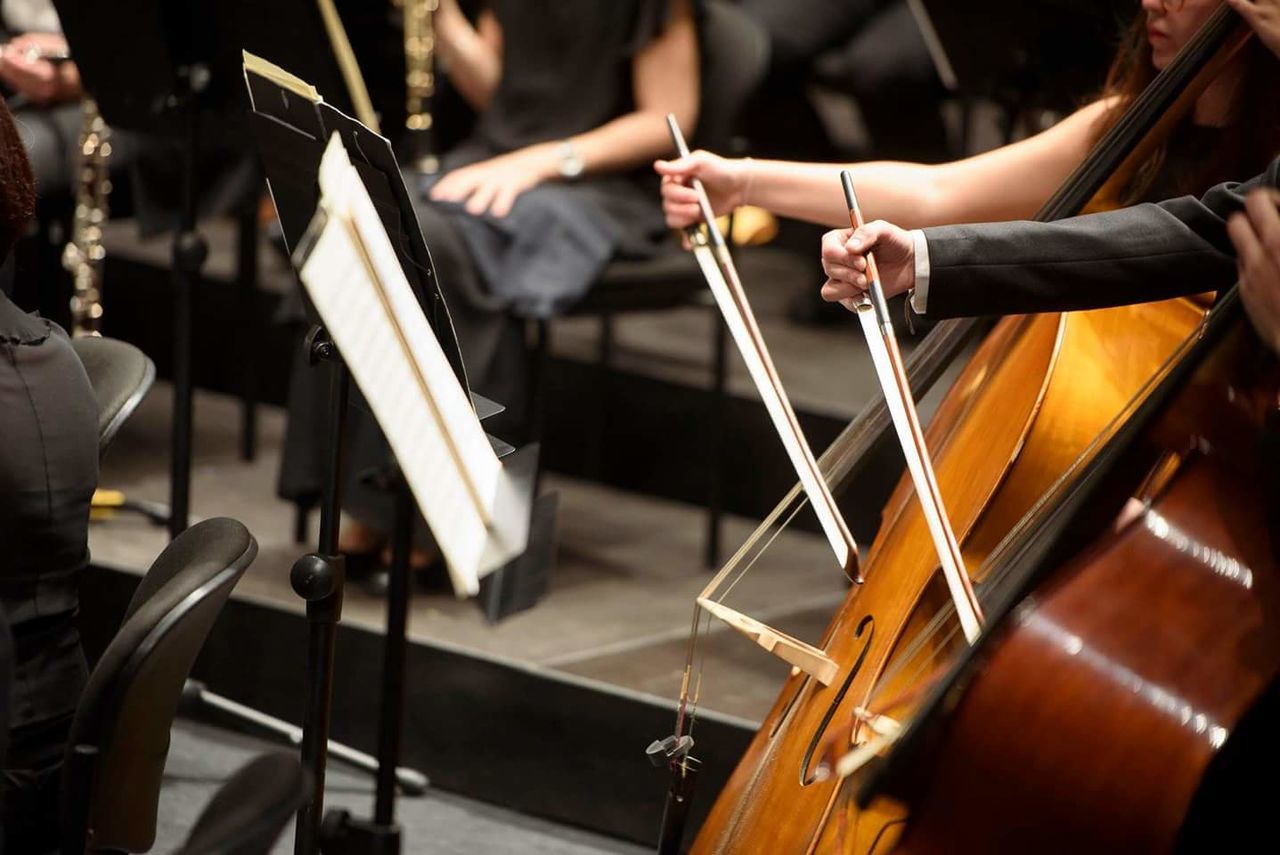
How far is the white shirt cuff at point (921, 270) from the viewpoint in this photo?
132 cm

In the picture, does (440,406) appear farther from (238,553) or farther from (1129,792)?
(1129,792)

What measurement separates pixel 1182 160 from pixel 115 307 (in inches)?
109

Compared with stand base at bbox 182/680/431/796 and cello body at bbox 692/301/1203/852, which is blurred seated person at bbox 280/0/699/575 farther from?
cello body at bbox 692/301/1203/852

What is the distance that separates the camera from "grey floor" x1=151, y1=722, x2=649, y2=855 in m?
2.21

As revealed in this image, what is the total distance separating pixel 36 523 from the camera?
54.2 inches

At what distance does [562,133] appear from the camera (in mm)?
2947

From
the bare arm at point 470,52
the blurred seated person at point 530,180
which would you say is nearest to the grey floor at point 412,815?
the blurred seated person at point 530,180

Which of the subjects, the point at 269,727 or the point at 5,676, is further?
the point at 269,727

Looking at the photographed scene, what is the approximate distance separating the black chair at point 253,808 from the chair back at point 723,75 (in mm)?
1901

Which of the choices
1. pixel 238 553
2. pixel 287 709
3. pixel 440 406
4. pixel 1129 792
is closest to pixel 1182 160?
pixel 1129 792

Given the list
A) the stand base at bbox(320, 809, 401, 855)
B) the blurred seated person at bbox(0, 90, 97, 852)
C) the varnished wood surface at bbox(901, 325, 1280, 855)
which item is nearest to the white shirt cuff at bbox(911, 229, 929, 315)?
the varnished wood surface at bbox(901, 325, 1280, 855)

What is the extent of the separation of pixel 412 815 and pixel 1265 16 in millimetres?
1483

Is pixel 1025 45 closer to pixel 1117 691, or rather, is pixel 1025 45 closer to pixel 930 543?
pixel 930 543

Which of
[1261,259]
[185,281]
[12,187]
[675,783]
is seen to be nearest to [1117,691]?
[1261,259]
